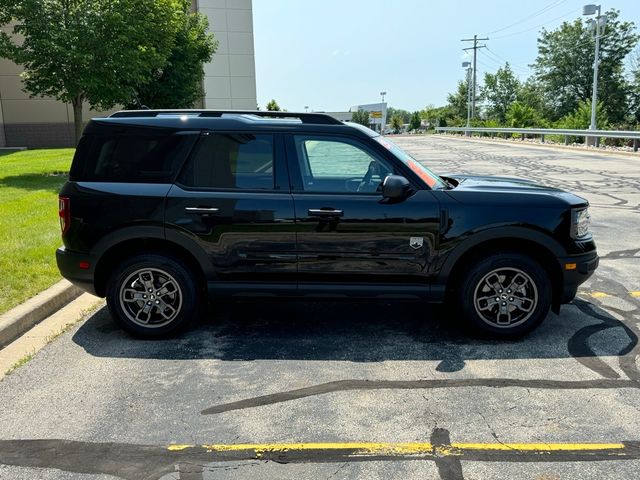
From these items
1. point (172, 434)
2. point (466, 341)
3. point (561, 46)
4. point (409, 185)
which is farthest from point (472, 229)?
point (561, 46)

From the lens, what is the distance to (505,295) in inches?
185

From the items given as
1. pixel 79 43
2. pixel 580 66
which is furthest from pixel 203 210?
pixel 580 66

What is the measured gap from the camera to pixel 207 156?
15.5ft

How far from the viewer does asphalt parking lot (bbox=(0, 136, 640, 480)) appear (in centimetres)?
304

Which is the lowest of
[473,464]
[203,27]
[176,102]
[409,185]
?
[473,464]

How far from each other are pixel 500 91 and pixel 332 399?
8836 cm

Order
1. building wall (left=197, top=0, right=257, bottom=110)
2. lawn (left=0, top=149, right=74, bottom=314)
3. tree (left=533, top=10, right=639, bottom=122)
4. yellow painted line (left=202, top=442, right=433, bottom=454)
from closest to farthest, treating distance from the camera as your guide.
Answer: yellow painted line (left=202, top=442, right=433, bottom=454), lawn (left=0, top=149, right=74, bottom=314), building wall (left=197, top=0, right=257, bottom=110), tree (left=533, top=10, right=639, bottom=122)

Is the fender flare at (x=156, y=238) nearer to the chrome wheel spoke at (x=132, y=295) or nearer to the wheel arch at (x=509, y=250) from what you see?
the chrome wheel spoke at (x=132, y=295)

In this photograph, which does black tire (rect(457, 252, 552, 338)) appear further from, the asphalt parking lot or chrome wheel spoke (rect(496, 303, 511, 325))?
the asphalt parking lot

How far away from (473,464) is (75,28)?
1501 centimetres

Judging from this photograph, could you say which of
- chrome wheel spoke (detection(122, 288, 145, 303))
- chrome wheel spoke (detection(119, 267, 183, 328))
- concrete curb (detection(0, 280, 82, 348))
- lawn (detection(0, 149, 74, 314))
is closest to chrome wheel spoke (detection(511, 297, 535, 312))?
chrome wheel spoke (detection(119, 267, 183, 328))

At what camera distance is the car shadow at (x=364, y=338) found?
14.6ft

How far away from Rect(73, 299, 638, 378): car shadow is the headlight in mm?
878

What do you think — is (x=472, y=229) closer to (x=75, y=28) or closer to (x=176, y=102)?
(x=75, y=28)
